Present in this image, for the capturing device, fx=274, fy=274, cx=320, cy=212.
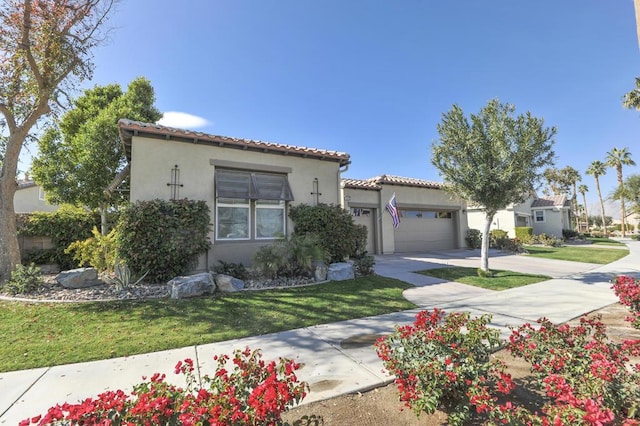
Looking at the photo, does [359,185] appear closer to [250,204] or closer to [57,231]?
[250,204]

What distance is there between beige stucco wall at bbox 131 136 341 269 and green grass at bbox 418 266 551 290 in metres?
5.70

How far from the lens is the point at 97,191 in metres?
12.6

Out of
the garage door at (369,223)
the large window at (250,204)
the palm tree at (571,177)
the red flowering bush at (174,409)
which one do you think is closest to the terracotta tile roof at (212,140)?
the large window at (250,204)

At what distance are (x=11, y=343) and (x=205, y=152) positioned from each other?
21.4ft

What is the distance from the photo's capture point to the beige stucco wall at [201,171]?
27.6ft

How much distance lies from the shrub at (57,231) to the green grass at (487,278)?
13.8 meters

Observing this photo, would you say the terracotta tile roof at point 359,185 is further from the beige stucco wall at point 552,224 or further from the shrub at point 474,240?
the beige stucco wall at point 552,224

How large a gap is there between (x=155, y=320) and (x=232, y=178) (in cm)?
551

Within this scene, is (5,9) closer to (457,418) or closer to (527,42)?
(457,418)

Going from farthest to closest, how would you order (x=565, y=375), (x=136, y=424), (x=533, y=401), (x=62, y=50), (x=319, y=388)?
(x=62, y=50) < (x=319, y=388) < (x=533, y=401) < (x=565, y=375) < (x=136, y=424)

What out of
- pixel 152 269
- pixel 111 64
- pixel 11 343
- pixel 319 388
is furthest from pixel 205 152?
pixel 319 388

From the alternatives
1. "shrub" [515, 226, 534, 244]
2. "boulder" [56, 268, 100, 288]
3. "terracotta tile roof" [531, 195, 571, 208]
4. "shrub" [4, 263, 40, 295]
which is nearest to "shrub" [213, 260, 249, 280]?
"boulder" [56, 268, 100, 288]

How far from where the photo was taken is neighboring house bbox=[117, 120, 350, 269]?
8492 mm

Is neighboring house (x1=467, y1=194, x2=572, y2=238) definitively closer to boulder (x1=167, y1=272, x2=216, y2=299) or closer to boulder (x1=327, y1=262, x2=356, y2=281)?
boulder (x1=327, y1=262, x2=356, y2=281)
